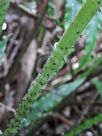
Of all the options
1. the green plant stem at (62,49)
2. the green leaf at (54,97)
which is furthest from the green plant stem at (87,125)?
the green plant stem at (62,49)

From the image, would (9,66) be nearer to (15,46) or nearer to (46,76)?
(15,46)

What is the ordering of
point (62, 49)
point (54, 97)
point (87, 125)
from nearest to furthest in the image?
point (62, 49) < point (87, 125) < point (54, 97)

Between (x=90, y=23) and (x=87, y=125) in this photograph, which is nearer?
(x=90, y=23)

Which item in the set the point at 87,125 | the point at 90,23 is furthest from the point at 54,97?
the point at 90,23

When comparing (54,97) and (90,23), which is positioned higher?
(54,97)

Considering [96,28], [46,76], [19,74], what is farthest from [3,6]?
[19,74]

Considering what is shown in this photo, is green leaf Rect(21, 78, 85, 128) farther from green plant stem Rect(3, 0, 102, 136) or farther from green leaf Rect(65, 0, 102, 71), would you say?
green plant stem Rect(3, 0, 102, 136)

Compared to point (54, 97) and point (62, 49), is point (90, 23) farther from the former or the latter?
point (54, 97)

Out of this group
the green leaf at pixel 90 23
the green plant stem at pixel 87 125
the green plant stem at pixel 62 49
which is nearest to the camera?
the green plant stem at pixel 62 49

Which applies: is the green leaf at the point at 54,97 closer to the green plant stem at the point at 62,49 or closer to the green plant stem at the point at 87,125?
the green plant stem at the point at 87,125

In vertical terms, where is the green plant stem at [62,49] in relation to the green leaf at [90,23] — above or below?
below

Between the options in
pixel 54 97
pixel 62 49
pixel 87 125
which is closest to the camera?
pixel 62 49
